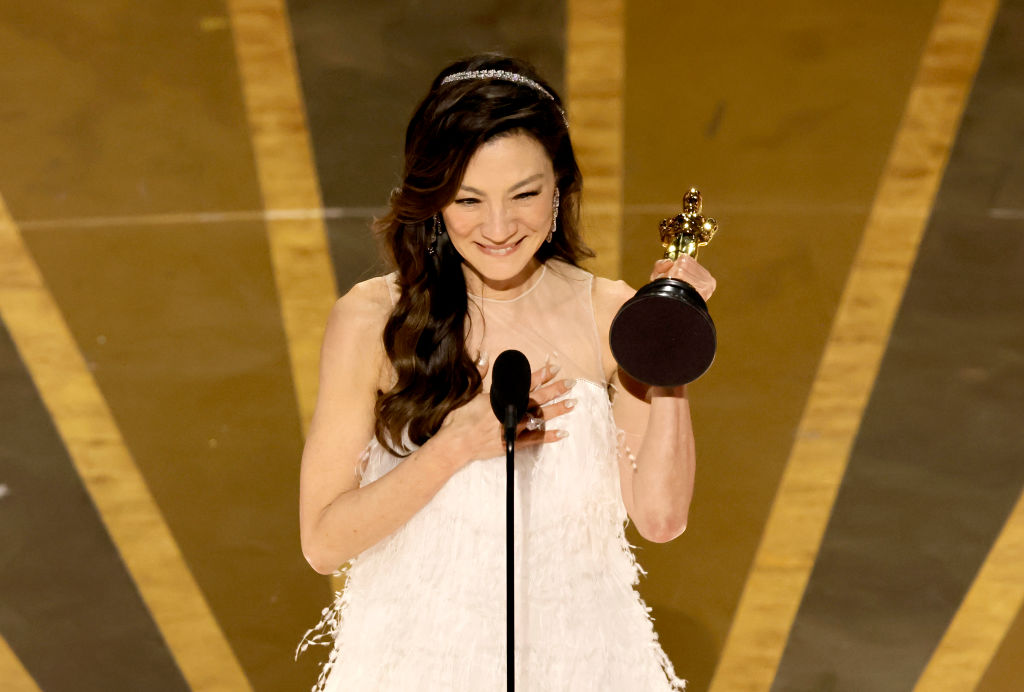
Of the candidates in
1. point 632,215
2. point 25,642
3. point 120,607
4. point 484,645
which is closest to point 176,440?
point 120,607

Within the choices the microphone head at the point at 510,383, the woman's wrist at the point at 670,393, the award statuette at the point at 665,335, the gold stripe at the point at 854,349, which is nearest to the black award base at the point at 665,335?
the award statuette at the point at 665,335

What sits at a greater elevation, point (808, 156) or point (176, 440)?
point (808, 156)

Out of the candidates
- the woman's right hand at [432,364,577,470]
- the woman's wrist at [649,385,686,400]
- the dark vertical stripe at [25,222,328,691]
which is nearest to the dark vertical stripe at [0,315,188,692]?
the dark vertical stripe at [25,222,328,691]

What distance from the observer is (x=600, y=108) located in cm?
319

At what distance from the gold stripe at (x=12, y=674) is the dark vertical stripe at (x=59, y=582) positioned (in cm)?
2

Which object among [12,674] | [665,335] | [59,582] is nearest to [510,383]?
[665,335]

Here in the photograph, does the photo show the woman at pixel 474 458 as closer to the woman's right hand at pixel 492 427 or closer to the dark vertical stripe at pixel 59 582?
the woman's right hand at pixel 492 427

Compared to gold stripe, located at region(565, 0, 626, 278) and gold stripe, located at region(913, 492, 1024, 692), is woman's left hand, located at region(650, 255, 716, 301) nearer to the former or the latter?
gold stripe, located at region(565, 0, 626, 278)

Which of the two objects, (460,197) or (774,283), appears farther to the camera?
(774,283)

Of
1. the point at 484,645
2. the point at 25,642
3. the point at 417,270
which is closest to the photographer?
the point at 484,645

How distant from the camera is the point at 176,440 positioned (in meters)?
3.19

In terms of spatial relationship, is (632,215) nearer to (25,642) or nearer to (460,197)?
(460,197)

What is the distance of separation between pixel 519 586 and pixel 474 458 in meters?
0.24

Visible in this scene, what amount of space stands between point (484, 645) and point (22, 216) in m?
2.09
